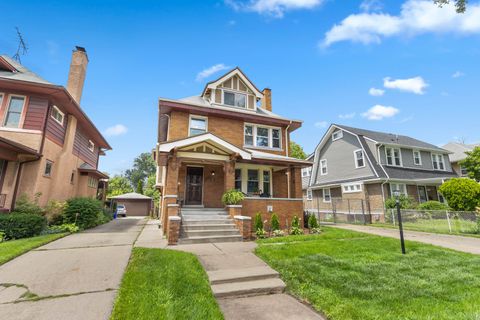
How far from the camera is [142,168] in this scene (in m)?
59.3

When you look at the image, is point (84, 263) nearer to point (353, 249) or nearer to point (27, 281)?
point (27, 281)

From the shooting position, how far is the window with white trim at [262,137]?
13688 mm

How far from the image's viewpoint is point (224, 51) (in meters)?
11.7

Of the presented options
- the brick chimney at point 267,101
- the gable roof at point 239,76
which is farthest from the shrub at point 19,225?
the brick chimney at point 267,101

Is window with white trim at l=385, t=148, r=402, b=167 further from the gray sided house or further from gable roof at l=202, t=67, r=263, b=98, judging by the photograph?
gable roof at l=202, t=67, r=263, b=98

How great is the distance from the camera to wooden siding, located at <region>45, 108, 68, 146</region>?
11.0 m

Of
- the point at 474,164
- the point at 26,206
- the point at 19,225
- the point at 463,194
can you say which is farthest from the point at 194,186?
the point at 474,164

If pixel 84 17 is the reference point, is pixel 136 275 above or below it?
below

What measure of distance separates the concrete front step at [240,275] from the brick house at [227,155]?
139 inches

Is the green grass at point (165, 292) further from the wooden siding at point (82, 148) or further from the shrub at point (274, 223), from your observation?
the wooden siding at point (82, 148)

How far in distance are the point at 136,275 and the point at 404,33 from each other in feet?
36.2

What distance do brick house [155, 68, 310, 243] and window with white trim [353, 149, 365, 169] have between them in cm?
804

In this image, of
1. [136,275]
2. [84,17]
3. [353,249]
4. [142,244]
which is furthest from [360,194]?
[84,17]

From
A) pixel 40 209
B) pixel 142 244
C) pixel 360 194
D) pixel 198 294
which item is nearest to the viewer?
pixel 198 294
